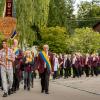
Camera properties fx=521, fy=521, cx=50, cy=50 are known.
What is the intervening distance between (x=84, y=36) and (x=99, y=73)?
27.4 m

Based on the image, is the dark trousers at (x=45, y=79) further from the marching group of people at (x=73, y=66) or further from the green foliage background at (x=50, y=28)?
the green foliage background at (x=50, y=28)

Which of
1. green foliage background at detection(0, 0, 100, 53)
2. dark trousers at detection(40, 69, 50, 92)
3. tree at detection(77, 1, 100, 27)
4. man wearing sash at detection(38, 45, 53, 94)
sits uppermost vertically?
tree at detection(77, 1, 100, 27)

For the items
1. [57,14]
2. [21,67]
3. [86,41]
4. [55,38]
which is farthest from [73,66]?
[86,41]

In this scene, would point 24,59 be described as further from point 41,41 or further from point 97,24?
point 97,24

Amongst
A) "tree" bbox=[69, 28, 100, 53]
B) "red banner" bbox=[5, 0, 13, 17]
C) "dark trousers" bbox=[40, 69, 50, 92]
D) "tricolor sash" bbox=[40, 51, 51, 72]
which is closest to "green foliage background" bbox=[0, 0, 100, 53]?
"tree" bbox=[69, 28, 100, 53]

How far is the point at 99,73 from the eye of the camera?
37219mm

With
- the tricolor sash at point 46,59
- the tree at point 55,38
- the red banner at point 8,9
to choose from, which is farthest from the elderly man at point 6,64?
the tree at point 55,38

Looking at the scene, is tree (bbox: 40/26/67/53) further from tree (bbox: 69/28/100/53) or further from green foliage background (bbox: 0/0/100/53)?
tree (bbox: 69/28/100/53)

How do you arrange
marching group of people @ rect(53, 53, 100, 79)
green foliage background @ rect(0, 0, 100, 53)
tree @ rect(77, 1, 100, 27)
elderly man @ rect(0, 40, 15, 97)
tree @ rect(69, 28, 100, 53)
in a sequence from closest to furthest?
elderly man @ rect(0, 40, 15, 97) → marching group of people @ rect(53, 53, 100, 79) → green foliage background @ rect(0, 0, 100, 53) → tree @ rect(69, 28, 100, 53) → tree @ rect(77, 1, 100, 27)

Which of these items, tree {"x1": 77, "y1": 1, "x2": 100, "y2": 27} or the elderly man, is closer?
the elderly man

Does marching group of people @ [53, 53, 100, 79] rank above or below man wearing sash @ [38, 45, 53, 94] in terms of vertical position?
below

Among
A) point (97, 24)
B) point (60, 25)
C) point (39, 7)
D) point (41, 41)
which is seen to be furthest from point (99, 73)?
point (97, 24)

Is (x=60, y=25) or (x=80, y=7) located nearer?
(x=60, y=25)

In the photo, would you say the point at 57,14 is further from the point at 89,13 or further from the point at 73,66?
the point at 89,13
